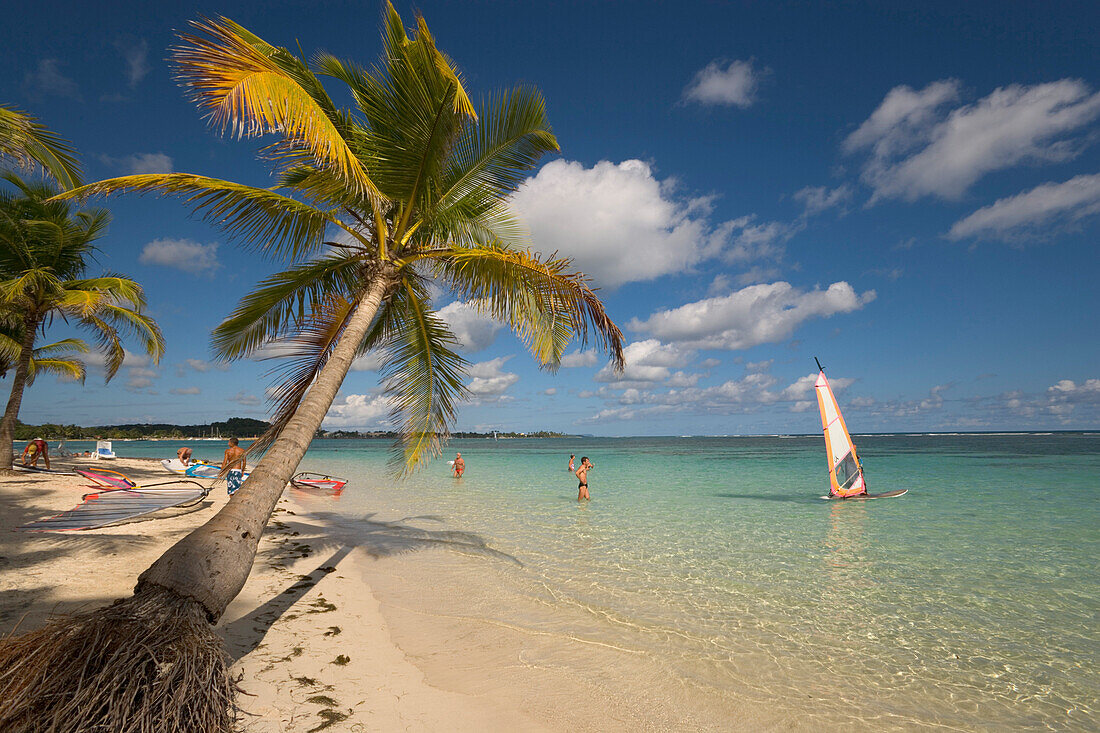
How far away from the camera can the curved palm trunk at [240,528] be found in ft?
9.47

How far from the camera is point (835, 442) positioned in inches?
627

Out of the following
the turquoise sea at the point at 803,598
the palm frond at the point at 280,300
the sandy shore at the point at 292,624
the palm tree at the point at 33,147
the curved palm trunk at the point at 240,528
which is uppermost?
the palm tree at the point at 33,147

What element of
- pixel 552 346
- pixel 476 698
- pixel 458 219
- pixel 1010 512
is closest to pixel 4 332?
pixel 458 219

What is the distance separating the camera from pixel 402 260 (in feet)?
17.8

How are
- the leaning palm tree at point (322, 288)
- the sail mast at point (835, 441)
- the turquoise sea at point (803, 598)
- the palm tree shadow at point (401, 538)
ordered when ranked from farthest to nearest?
1. the sail mast at point (835, 441)
2. the palm tree shadow at point (401, 538)
3. the turquoise sea at point (803, 598)
4. the leaning palm tree at point (322, 288)

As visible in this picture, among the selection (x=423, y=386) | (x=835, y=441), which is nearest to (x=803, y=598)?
(x=423, y=386)

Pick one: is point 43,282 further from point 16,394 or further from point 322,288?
point 322,288

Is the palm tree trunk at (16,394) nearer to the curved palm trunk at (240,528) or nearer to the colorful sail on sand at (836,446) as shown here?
the curved palm trunk at (240,528)

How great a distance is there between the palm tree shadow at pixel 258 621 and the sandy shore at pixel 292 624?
11mm

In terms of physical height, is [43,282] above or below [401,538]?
above

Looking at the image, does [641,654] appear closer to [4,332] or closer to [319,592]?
[319,592]

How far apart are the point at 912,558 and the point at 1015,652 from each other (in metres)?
4.22

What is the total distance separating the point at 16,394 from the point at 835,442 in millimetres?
23152

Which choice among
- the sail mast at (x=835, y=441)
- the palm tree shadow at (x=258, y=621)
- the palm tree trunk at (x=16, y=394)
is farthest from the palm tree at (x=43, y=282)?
the sail mast at (x=835, y=441)
